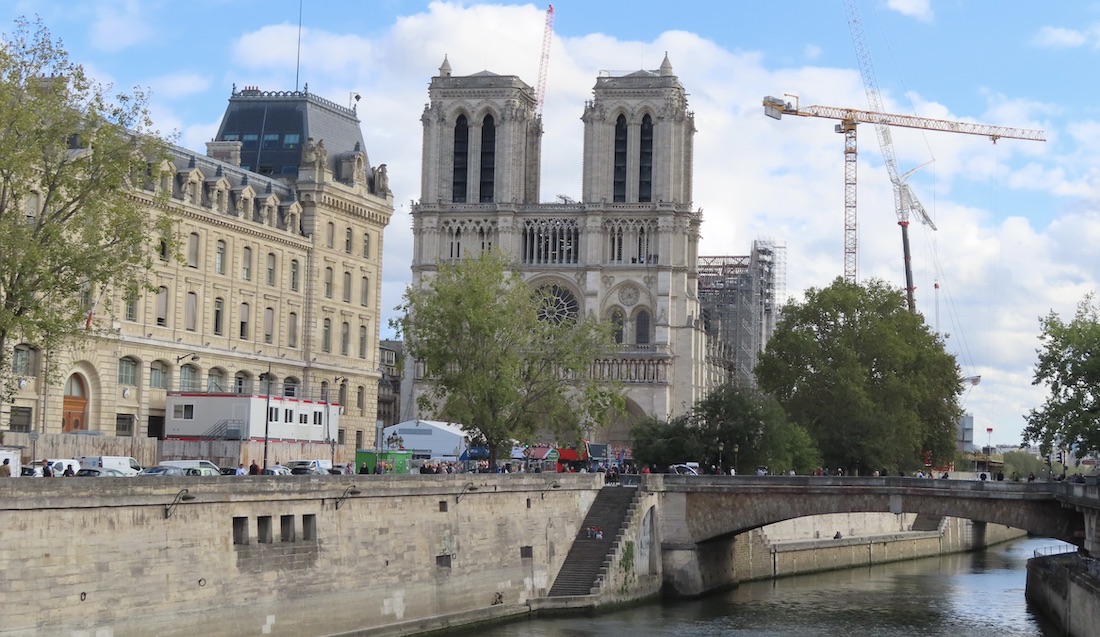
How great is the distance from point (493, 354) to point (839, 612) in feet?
60.2

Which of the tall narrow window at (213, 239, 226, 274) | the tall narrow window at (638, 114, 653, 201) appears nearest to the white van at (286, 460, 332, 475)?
the tall narrow window at (213, 239, 226, 274)

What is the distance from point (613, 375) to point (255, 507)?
94485 mm

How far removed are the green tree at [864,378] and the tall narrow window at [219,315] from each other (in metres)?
39.5

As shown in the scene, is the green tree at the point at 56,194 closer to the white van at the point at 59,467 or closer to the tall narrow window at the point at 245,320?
the white van at the point at 59,467

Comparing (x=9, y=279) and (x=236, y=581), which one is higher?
(x=9, y=279)

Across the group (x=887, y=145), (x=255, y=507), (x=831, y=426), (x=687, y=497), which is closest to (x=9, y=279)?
(x=255, y=507)

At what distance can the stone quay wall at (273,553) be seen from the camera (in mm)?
37125

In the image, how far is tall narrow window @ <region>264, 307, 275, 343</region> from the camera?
78781mm

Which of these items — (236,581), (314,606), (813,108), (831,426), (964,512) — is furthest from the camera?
(813,108)

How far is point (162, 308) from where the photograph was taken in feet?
234

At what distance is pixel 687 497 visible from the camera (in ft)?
223

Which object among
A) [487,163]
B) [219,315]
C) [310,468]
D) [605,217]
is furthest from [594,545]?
[487,163]

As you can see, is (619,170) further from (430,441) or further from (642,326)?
(430,441)

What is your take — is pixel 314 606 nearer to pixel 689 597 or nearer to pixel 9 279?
pixel 9 279
